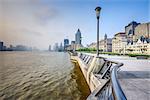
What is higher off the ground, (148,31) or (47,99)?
(148,31)

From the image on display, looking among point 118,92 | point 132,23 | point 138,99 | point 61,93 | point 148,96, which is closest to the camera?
point 118,92

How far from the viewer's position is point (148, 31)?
118m

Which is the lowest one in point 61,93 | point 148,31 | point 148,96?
point 61,93

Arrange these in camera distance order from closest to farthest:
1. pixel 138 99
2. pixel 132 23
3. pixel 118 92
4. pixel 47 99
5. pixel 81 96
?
1. pixel 118 92
2. pixel 138 99
3. pixel 47 99
4. pixel 81 96
5. pixel 132 23

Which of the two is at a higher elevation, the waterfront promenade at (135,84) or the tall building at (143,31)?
the tall building at (143,31)

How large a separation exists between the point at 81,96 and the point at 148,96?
193 inches

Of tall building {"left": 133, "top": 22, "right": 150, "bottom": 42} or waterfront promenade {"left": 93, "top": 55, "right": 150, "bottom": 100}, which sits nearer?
waterfront promenade {"left": 93, "top": 55, "right": 150, "bottom": 100}

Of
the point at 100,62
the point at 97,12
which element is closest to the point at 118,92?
the point at 100,62

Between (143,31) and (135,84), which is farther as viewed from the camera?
(143,31)

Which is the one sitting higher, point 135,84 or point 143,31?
point 143,31

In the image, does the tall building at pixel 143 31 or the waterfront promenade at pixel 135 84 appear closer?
the waterfront promenade at pixel 135 84

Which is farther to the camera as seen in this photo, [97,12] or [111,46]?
[111,46]

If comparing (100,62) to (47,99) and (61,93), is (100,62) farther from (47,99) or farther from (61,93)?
(47,99)

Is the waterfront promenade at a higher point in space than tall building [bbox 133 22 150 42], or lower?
lower
